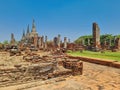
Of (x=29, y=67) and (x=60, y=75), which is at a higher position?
(x=29, y=67)

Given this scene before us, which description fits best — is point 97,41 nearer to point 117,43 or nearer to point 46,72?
point 117,43

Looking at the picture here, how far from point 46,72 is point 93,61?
14.0 ft

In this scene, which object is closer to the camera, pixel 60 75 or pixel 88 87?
pixel 88 87

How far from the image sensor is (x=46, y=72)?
4.85m

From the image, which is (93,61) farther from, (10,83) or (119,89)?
(10,83)

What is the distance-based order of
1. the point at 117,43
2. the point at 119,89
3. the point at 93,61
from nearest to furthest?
the point at 119,89 → the point at 93,61 → the point at 117,43

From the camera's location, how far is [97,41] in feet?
58.6

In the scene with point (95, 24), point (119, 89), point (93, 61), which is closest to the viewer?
point (119, 89)

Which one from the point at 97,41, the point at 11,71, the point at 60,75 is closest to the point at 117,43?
the point at 97,41

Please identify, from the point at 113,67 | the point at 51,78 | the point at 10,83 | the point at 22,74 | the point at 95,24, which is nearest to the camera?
the point at 10,83

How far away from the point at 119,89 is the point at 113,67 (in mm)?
A: 3226

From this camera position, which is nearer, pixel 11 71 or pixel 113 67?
pixel 11 71

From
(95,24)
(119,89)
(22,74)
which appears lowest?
(119,89)

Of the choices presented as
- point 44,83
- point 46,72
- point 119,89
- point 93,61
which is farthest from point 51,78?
point 93,61
